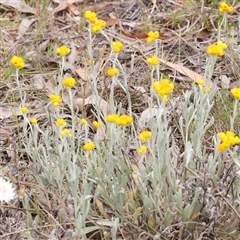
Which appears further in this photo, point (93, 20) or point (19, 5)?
point (19, 5)

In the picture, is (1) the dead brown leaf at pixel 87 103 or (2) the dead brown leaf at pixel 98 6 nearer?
(1) the dead brown leaf at pixel 87 103

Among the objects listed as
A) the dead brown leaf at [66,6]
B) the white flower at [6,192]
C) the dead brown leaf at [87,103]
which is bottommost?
the dead brown leaf at [66,6]

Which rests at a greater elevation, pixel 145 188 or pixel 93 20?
pixel 93 20

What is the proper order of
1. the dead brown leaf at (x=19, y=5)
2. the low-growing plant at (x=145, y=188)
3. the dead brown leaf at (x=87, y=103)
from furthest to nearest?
the dead brown leaf at (x=19, y=5)
the dead brown leaf at (x=87, y=103)
the low-growing plant at (x=145, y=188)

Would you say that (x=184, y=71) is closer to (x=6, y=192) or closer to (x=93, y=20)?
(x=93, y=20)

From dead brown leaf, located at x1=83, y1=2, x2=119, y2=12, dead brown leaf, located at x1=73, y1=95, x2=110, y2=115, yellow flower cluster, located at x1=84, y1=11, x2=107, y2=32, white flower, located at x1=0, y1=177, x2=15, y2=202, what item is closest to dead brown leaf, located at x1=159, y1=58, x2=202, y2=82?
dead brown leaf, located at x1=73, y1=95, x2=110, y2=115

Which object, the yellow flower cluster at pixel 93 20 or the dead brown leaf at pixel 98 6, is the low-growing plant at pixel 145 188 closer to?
the yellow flower cluster at pixel 93 20

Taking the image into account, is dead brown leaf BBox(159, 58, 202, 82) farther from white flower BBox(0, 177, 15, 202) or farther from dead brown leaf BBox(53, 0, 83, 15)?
white flower BBox(0, 177, 15, 202)

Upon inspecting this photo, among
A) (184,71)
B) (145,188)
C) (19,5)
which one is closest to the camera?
(145,188)

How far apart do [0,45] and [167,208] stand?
1.58 m

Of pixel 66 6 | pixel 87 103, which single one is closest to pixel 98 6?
pixel 66 6

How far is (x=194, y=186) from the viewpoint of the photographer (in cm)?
147

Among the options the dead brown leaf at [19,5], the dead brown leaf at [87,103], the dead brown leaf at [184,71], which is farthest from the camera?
the dead brown leaf at [19,5]

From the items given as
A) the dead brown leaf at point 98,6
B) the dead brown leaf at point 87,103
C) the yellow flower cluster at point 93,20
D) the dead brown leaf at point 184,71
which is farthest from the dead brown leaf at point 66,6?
the yellow flower cluster at point 93,20
